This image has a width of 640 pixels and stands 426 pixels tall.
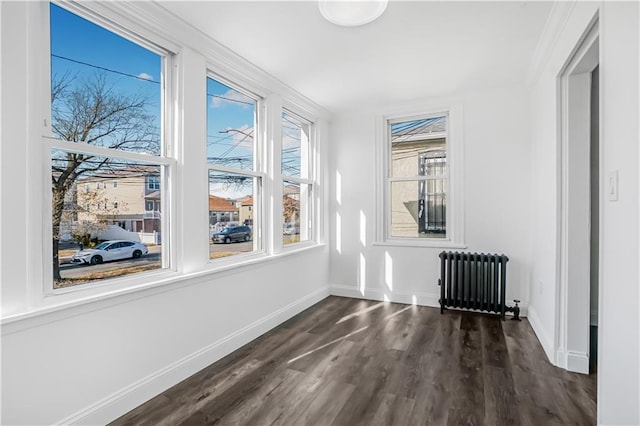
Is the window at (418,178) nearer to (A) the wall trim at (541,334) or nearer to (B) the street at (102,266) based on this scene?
(A) the wall trim at (541,334)

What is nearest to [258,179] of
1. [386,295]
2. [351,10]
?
[351,10]

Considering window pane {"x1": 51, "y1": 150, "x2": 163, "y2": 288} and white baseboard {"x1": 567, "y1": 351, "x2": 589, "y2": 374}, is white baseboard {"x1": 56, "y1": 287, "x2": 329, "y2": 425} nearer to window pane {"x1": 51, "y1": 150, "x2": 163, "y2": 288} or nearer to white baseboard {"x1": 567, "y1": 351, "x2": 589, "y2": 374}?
window pane {"x1": 51, "y1": 150, "x2": 163, "y2": 288}

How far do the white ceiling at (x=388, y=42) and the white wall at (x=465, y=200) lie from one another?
0.41 meters

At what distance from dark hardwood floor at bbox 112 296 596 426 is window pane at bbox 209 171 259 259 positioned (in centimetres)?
91

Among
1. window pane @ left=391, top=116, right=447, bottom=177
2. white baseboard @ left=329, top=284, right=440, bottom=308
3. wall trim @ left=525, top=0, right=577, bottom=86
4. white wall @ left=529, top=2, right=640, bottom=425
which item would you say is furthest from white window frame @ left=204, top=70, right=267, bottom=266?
white wall @ left=529, top=2, right=640, bottom=425

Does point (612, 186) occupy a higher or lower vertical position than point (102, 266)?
higher

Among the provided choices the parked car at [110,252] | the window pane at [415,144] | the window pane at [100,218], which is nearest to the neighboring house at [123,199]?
the window pane at [100,218]

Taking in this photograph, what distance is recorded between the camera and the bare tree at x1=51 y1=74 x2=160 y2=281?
70.1 inches

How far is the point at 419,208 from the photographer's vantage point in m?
4.30

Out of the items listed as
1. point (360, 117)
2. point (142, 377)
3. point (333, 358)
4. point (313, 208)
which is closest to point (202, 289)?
point (142, 377)

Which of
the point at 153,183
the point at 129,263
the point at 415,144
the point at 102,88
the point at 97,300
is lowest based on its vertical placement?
the point at 97,300

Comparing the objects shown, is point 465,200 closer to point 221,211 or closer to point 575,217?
point 575,217

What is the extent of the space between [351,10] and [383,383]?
2532mm

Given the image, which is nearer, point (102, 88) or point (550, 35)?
point (102, 88)
